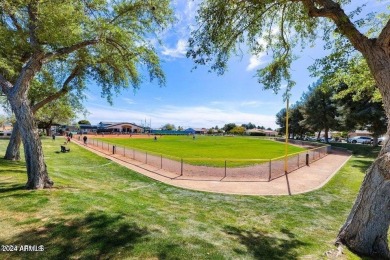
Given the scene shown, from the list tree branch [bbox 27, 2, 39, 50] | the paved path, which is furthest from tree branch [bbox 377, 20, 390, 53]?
tree branch [bbox 27, 2, 39, 50]

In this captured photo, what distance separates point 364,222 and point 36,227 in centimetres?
812

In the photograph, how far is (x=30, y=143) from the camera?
9.34m

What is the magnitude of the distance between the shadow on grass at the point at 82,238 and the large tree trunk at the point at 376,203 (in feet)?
17.6

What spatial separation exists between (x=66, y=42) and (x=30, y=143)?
13.8 ft

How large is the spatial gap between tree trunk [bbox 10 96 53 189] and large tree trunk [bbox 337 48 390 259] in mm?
10219

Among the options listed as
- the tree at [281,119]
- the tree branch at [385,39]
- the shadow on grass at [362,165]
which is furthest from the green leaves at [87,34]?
the tree at [281,119]

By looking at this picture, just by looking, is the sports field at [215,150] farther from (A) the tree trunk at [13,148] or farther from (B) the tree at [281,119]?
(B) the tree at [281,119]

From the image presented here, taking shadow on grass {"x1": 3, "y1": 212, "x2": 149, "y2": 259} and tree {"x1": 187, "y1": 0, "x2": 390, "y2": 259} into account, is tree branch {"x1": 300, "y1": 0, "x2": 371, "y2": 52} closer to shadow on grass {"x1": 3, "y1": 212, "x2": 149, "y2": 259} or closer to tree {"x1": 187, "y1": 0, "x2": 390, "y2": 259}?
tree {"x1": 187, "y1": 0, "x2": 390, "y2": 259}

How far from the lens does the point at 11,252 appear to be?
5.33m

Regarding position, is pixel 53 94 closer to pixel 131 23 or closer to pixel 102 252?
pixel 131 23

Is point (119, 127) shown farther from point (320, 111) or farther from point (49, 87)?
point (49, 87)

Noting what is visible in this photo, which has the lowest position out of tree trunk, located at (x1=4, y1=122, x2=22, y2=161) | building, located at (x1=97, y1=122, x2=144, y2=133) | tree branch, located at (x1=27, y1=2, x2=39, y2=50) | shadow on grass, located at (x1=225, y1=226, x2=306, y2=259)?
shadow on grass, located at (x1=225, y1=226, x2=306, y2=259)

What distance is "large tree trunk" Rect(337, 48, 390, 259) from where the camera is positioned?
6.05 meters

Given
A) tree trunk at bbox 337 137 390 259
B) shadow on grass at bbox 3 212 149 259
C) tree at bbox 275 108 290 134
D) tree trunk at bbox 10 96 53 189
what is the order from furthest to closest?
tree at bbox 275 108 290 134, tree trunk at bbox 10 96 53 189, tree trunk at bbox 337 137 390 259, shadow on grass at bbox 3 212 149 259
